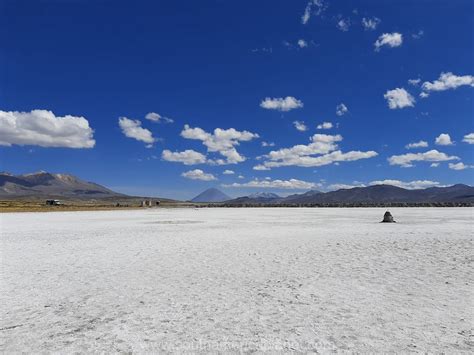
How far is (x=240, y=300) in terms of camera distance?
27.4 feet

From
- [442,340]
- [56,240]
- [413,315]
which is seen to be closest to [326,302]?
[413,315]

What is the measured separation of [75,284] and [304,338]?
7.12 m

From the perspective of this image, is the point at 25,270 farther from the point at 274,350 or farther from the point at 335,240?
the point at 335,240

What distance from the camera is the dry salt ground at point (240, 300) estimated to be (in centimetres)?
602

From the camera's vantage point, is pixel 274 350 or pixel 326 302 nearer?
pixel 274 350

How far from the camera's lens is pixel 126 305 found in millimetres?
8055

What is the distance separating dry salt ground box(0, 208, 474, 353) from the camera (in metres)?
6.02

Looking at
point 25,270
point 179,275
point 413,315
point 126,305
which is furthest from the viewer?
point 25,270

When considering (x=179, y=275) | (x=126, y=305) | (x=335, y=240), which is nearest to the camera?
(x=126, y=305)

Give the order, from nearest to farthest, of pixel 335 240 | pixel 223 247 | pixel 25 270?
pixel 25 270
pixel 223 247
pixel 335 240

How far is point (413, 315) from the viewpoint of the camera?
7168 mm

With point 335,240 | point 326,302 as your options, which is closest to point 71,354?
point 326,302

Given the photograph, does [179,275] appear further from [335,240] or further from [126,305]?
[335,240]

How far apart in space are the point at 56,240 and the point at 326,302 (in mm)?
17428
